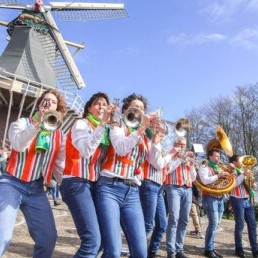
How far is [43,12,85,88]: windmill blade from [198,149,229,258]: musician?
21755mm

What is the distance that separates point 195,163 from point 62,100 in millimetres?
3402

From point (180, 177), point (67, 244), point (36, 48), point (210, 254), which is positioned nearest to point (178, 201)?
point (180, 177)

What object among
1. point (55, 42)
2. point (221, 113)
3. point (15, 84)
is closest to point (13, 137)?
point (15, 84)

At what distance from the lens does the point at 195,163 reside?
6.79 m

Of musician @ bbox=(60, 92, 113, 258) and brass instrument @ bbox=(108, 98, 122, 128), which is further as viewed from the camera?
brass instrument @ bbox=(108, 98, 122, 128)

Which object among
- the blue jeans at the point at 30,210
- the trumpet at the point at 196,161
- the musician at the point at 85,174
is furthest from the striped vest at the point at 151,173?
the blue jeans at the point at 30,210

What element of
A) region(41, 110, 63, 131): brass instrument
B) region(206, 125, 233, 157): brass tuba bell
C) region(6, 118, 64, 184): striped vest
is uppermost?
region(206, 125, 233, 157): brass tuba bell

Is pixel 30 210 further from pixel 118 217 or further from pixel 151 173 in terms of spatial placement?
pixel 151 173

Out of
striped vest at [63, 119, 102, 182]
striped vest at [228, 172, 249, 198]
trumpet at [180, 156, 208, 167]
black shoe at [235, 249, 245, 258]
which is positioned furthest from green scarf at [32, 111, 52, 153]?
black shoe at [235, 249, 245, 258]

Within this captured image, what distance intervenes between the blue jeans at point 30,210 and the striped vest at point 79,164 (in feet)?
1.28

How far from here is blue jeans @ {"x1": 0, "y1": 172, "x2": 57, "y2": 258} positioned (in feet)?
11.1

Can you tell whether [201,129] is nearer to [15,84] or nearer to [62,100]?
[15,84]

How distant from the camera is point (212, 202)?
7.04 metres

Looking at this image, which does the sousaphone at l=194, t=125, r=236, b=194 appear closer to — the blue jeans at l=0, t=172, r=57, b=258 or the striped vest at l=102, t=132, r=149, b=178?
the striped vest at l=102, t=132, r=149, b=178
